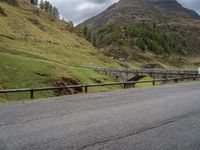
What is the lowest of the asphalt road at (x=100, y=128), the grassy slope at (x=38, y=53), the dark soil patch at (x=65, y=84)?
the asphalt road at (x=100, y=128)

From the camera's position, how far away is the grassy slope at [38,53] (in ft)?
117

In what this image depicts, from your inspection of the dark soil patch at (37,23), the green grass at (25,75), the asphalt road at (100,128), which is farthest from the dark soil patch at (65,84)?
the dark soil patch at (37,23)

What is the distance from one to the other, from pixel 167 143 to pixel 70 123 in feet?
12.0

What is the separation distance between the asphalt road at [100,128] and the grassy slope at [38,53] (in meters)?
12.6

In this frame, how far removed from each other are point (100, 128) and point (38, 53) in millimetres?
86232

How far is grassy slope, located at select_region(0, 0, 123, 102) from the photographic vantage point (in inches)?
1405

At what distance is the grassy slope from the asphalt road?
12.6m

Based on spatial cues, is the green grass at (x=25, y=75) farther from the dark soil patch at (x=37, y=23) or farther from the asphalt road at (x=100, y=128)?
the dark soil patch at (x=37, y=23)

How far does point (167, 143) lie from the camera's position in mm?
9492

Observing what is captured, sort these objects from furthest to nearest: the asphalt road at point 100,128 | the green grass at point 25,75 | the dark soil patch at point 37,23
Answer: the dark soil patch at point 37,23, the green grass at point 25,75, the asphalt road at point 100,128

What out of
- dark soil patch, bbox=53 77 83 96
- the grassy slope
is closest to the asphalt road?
the grassy slope

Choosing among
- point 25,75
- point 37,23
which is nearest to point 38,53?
point 37,23

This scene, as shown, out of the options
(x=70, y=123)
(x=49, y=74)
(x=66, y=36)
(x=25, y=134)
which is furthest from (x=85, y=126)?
(x=66, y=36)

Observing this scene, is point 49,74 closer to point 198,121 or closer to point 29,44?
point 198,121
